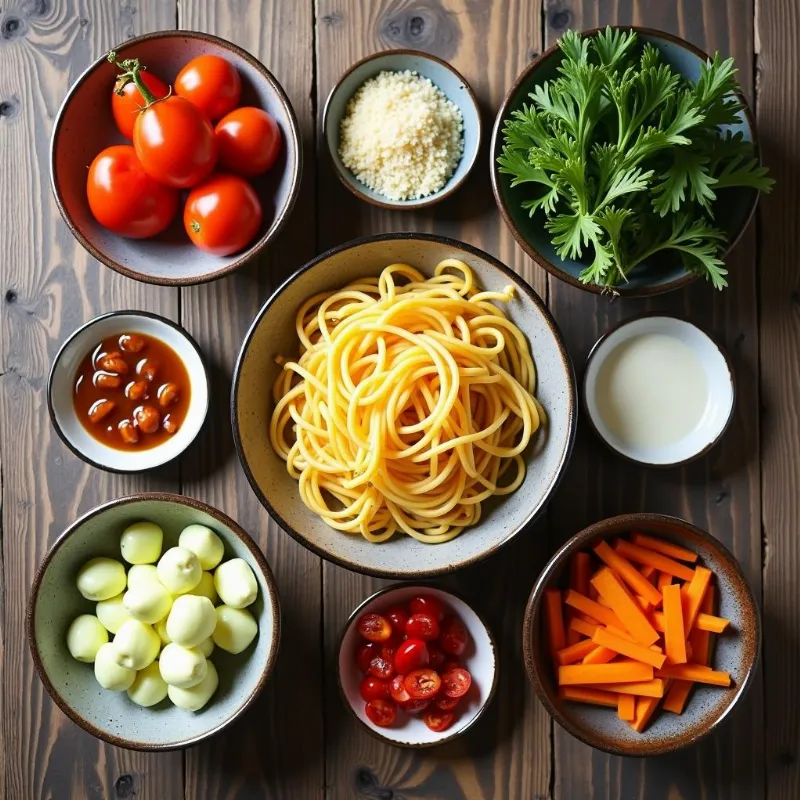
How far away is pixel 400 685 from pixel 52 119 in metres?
1.58

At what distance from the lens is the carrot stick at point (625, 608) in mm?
1789

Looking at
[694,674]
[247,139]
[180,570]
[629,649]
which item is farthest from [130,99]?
[694,674]

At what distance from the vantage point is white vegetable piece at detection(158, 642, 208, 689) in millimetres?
1729

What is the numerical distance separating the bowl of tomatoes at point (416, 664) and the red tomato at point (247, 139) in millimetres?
1006

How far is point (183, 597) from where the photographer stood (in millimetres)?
1761

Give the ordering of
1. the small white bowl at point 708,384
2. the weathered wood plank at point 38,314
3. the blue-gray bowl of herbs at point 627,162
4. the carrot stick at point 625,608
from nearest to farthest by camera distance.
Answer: the blue-gray bowl of herbs at point 627,162, the carrot stick at point 625,608, the small white bowl at point 708,384, the weathered wood plank at point 38,314

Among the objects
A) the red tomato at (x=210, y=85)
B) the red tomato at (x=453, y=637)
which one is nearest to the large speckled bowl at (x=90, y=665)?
the red tomato at (x=453, y=637)

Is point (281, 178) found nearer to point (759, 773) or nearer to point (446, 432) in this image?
point (446, 432)

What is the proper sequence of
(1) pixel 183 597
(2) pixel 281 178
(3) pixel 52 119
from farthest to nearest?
(3) pixel 52 119, (2) pixel 281 178, (1) pixel 183 597

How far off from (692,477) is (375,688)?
0.89 meters

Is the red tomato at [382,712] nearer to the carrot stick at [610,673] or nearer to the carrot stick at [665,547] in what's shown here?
the carrot stick at [610,673]

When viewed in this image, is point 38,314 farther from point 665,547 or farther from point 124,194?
point 665,547

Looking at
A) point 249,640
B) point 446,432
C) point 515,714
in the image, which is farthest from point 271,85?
point 515,714

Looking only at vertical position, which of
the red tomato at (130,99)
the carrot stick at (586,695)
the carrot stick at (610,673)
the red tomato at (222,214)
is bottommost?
the carrot stick at (586,695)
